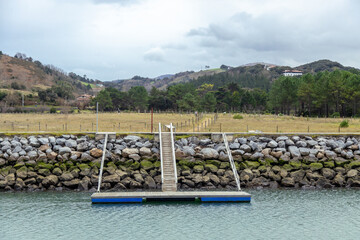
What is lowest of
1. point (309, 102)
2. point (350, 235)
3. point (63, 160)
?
point (350, 235)

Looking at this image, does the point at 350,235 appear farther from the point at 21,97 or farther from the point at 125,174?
the point at 21,97

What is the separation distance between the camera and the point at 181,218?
3195cm

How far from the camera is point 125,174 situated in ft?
136

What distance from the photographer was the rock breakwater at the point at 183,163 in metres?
41.1

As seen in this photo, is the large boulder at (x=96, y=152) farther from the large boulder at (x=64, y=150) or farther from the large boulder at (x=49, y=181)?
the large boulder at (x=49, y=181)

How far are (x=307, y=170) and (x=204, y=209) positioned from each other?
14.1 metres

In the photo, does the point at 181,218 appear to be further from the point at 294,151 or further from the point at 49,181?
the point at 294,151

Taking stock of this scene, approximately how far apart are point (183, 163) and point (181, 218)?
38.3 feet

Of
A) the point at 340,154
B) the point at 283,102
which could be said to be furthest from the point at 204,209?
the point at 283,102

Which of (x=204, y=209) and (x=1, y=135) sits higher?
(x=1, y=135)

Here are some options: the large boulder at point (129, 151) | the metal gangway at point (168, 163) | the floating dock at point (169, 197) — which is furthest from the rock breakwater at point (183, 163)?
the floating dock at point (169, 197)

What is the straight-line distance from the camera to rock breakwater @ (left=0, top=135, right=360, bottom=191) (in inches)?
1619

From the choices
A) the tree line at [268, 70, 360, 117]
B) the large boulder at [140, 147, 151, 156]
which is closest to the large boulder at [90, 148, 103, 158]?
the large boulder at [140, 147, 151, 156]

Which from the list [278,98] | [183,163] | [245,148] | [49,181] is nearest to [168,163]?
[183,163]
